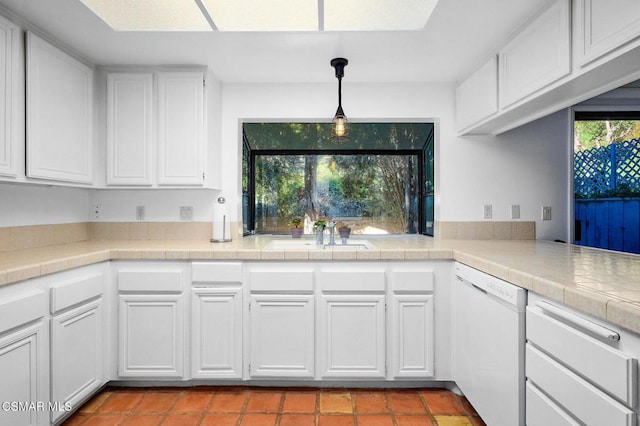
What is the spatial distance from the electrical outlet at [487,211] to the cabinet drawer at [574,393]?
1661 millimetres

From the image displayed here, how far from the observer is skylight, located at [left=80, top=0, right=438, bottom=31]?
6.25 feet

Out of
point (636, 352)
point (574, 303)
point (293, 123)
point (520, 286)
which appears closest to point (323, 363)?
point (520, 286)

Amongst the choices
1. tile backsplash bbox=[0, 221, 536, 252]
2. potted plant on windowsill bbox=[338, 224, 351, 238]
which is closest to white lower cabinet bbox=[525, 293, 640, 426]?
tile backsplash bbox=[0, 221, 536, 252]

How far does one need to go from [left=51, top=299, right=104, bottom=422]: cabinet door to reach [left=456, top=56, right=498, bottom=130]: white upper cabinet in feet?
8.96

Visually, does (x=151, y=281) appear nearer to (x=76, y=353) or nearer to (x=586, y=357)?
(x=76, y=353)

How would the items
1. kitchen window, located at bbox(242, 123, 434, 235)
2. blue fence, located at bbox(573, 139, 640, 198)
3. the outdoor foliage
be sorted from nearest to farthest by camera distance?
blue fence, located at bbox(573, 139, 640, 198)
the outdoor foliage
kitchen window, located at bbox(242, 123, 434, 235)

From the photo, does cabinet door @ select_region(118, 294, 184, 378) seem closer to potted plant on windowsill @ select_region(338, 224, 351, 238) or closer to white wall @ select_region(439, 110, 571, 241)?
potted plant on windowsill @ select_region(338, 224, 351, 238)

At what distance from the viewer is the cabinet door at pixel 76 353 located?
1.82 m

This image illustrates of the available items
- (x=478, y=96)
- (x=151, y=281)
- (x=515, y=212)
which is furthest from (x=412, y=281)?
(x=151, y=281)

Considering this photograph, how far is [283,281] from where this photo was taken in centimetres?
227

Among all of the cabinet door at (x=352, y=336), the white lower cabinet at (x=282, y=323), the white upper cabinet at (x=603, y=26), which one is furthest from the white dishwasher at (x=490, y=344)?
the white upper cabinet at (x=603, y=26)

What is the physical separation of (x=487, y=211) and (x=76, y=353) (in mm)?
2957

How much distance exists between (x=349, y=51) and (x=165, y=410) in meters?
2.47

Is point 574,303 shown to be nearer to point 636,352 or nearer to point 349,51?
point 636,352
